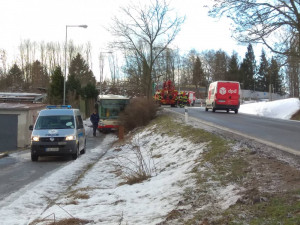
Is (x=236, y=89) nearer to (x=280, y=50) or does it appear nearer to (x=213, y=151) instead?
(x=280, y=50)

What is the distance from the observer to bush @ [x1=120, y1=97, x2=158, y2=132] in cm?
2483

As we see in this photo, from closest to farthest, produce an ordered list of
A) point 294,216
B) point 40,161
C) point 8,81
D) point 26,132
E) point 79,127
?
point 294,216, point 40,161, point 79,127, point 26,132, point 8,81

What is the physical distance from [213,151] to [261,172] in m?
2.66

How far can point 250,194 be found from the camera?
17.3 ft

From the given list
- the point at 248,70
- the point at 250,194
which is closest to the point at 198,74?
the point at 248,70

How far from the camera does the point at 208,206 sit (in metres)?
5.27

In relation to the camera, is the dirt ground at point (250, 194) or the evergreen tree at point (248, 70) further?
the evergreen tree at point (248, 70)

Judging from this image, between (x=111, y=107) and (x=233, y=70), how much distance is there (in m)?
60.6

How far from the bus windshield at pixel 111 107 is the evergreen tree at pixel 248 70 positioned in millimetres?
63942

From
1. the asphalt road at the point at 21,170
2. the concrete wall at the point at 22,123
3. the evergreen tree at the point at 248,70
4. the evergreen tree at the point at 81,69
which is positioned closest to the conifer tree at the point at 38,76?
the evergreen tree at the point at 81,69

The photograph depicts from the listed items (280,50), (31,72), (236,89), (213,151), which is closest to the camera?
(213,151)

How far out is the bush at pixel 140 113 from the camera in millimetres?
24828

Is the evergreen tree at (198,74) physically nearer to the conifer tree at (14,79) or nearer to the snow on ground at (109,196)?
the conifer tree at (14,79)

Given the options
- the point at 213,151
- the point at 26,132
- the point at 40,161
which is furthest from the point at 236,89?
the point at 213,151
